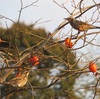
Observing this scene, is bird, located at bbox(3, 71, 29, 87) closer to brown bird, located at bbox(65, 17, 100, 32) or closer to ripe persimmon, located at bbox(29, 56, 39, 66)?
ripe persimmon, located at bbox(29, 56, 39, 66)

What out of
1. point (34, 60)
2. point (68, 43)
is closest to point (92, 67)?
point (68, 43)

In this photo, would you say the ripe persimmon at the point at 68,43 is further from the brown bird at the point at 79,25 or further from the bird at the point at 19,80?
the bird at the point at 19,80

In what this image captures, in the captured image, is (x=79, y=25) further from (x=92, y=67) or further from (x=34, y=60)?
(x=34, y=60)

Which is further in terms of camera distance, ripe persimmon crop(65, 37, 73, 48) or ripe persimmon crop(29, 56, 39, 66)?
ripe persimmon crop(65, 37, 73, 48)

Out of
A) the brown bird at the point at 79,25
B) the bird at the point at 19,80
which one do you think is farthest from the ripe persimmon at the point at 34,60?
the brown bird at the point at 79,25

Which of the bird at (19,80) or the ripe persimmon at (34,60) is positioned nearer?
the ripe persimmon at (34,60)

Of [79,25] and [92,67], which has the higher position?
[79,25]

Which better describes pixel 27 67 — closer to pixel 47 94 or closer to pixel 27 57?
pixel 27 57

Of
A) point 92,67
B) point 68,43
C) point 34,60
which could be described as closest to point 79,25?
point 68,43

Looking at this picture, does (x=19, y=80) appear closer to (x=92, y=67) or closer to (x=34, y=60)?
(x=34, y=60)

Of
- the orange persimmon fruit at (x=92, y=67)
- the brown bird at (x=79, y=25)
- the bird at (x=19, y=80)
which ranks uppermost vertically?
the brown bird at (x=79, y=25)

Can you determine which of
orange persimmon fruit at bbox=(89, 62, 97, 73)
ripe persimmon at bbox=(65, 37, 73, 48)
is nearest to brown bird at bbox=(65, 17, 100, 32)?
ripe persimmon at bbox=(65, 37, 73, 48)

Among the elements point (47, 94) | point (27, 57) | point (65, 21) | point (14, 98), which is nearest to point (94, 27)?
point (65, 21)

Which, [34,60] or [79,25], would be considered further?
[79,25]
